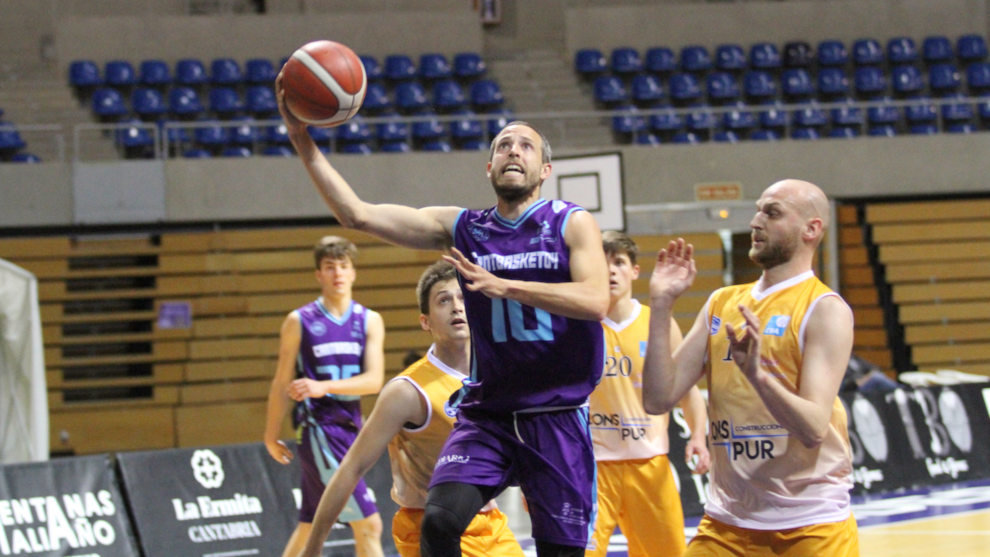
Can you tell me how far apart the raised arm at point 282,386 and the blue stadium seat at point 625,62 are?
12346 mm

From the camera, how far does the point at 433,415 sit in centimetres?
421

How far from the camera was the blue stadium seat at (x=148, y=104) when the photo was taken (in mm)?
16344

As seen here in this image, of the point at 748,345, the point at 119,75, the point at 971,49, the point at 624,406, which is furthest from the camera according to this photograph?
the point at 971,49

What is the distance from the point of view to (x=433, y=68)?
699 inches

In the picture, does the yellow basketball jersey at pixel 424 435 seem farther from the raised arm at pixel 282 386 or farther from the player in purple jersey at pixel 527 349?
the raised arm at pixel 282 386

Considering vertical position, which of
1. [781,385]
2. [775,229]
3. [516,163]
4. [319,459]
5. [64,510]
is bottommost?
[64,510]

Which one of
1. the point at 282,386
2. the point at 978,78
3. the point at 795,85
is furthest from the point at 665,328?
the point at 978,78

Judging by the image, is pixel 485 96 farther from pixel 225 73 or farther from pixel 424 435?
pixel 424 435

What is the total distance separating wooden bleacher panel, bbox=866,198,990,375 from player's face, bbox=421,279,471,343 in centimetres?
1356

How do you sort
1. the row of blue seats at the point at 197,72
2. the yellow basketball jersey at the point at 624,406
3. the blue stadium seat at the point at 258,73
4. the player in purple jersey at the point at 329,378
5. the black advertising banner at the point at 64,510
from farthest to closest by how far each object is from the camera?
the blue stadium seat at the point at 258,73
the row of blue seats at the point at 197,72
the black advertising banner at the point at 64,510
the player in purple jersey at the point at 329,378
the yellow basketball jersey at the point at 624,406

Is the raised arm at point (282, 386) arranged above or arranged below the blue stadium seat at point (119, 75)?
below

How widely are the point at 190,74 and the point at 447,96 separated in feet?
12.0

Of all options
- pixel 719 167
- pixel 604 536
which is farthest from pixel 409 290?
pixel 604 536

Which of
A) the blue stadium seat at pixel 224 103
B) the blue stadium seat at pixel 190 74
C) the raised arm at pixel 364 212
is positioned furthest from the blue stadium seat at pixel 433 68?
the raised arm at pixel 364 212
